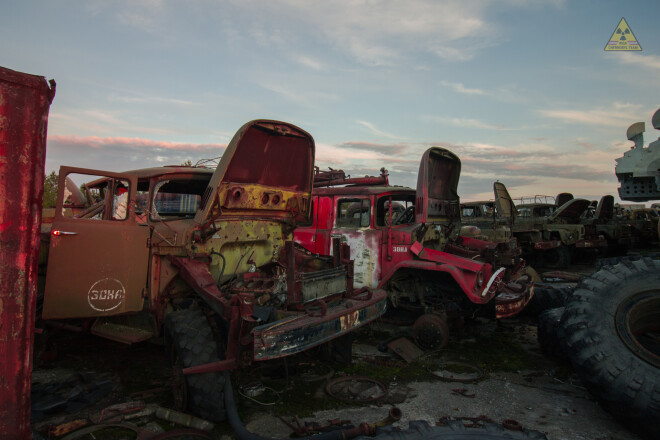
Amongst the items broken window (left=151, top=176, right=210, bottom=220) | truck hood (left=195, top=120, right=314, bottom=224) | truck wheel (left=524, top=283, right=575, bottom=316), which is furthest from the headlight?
broken window (left=151, top=176, right=210, bottom=220)

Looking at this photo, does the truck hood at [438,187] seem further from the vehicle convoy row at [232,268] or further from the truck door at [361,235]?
the truck door at [361,235]

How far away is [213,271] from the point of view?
4.40 meters

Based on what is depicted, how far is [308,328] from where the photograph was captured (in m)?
3.26

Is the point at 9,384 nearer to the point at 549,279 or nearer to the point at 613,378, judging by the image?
the point at 613,378

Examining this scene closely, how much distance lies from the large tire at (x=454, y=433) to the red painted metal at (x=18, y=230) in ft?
6.28

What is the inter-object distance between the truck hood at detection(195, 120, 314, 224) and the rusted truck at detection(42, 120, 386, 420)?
0.01 meters

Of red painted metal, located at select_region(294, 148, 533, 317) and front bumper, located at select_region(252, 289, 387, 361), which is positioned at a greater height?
red painted metal, located at select_region(294, 148, 533, 317)

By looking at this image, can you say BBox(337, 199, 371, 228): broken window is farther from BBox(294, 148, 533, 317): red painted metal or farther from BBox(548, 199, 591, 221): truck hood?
BBox(548, 199, 591, 221): truck hood

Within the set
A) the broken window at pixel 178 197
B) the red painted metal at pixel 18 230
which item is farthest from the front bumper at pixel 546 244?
the red painted metal at pixel 18 230

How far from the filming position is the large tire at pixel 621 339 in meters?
2.97

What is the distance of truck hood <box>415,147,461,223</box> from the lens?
19.5ft

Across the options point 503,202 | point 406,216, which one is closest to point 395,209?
point 406,216

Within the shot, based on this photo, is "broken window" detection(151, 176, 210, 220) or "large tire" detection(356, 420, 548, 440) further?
"broken window" detection(151, 176, 210, 220)

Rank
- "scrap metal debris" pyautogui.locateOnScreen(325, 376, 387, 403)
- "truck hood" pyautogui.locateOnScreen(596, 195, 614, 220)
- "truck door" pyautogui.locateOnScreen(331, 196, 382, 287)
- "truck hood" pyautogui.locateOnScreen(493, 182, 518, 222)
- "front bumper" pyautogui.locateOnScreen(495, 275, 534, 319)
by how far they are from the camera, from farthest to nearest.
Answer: "truck hood" pyautogui.locateOnScreen(596, 195, 614, 220) < "truck hood" pyautogui.locateOnScreen(493, 182, 518, 222) < "truck door" pyautogui.locateOnScreen(331, 196, 382, 287) < "front bumper" pyautogui.locateOnScreen(495, 275, 534, 319) < "scrap metal debris" pyautogui.locateOnScreen(325, 376, 387, 403)
